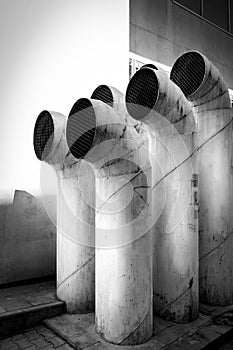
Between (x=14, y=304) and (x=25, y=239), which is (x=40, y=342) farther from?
(x=25, y=239)

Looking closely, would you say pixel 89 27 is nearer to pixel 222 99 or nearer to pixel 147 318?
pixel 222 99

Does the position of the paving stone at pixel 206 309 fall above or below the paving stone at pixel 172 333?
below

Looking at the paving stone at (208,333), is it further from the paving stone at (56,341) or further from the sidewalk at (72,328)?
the paving stone at (56,341)

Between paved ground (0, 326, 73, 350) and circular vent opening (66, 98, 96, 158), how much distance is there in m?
1.59

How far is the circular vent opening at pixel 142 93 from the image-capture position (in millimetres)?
2448

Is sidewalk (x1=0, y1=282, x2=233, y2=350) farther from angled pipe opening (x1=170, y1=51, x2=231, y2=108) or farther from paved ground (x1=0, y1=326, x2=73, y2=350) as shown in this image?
angled pipe opening (x1=170, y1=51, x2=231, y2=108)

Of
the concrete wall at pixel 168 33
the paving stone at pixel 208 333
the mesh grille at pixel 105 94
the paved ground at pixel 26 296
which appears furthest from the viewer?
the concrete wall at pixel 168 33

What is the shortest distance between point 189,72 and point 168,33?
2.80 meters

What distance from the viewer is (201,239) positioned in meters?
3.30

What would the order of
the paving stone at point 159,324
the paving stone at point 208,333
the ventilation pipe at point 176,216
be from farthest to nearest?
the ventilation pipe at point 176,216 < the paving stone at point 159,324 < the paving stone at point 208,333

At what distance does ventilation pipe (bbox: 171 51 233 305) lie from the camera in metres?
3.19

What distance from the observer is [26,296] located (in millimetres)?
3139

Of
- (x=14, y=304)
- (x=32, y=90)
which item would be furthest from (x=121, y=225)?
(x=32, y=90)

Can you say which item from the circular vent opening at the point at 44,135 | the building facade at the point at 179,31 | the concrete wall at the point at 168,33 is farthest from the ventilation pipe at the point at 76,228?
the concrete wall at the point at 168,33
